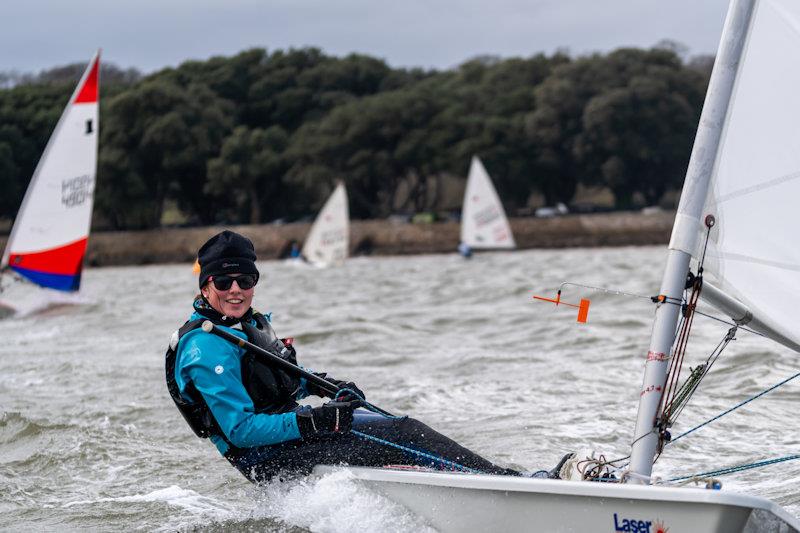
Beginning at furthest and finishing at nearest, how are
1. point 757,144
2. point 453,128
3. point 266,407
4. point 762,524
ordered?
point 453,128
point 266,407
point 757,144
point 762,524

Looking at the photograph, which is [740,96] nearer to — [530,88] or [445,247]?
[445,247]

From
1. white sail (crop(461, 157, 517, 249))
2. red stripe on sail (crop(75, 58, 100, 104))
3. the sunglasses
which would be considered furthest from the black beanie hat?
white sail (crop(461, 157, 517, 249))

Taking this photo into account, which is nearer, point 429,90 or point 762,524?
point 762,524

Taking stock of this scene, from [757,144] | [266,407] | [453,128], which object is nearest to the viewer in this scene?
[757,144]

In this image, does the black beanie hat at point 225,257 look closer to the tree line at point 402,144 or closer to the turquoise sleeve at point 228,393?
the turquoise sleeve at point 228,393

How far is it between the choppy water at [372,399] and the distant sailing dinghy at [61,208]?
169 centimetres

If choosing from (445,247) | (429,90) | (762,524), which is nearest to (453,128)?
(429,90)

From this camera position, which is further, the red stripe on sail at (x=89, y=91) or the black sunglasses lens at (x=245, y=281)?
the red stripe on sail at (x=89, y=91)

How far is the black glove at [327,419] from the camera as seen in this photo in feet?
13.2

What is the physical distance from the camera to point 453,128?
5000cm

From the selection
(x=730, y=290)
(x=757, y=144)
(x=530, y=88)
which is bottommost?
(x=730, y=290)

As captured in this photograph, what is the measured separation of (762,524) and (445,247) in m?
42.4

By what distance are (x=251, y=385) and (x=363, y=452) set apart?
471 mm

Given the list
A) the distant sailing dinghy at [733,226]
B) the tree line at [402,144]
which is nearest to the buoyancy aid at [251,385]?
A: the distant sailing dinghy at [733,226]
